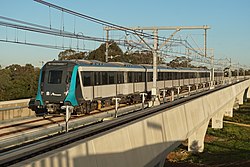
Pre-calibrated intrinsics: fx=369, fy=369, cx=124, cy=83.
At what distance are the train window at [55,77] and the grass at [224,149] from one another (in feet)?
45.3

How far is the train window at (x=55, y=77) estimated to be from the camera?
18406mm

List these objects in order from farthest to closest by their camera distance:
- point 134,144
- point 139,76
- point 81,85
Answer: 1. point 139,76
2. point 81,85
3. point 134,144

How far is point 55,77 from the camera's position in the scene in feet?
60.8

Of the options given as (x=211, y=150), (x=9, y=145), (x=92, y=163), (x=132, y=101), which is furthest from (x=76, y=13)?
(x=211, y=150)

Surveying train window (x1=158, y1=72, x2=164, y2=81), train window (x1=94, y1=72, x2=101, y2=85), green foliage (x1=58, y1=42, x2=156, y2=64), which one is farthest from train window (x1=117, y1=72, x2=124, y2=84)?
green foliage (x1=58, y1=42, x2=156, y2=64)

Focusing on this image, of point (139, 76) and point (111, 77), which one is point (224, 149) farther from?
point (111, 77)

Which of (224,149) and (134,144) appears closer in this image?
(134,144)

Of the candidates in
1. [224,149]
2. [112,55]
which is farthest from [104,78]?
[112,55]

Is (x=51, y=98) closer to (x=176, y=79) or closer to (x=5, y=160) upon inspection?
(x=5, y=160)

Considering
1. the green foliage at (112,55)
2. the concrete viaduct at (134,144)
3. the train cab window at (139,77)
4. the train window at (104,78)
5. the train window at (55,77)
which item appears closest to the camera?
the concrete viaduct at (134,144)

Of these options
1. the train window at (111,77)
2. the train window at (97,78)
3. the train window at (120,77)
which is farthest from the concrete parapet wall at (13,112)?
the train window at (120,77)

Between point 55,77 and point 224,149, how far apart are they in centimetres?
2097

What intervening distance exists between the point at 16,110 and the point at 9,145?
7736 millimetres

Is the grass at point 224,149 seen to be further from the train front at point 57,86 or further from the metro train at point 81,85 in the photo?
the train front at point 57,86
